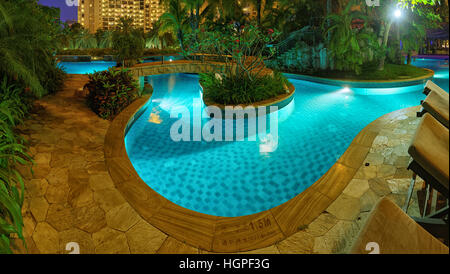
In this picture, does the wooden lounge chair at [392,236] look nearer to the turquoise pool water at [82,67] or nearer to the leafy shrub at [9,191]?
the leafy shrub at [9,191]

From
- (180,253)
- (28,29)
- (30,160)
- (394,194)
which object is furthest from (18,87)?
(394,194)

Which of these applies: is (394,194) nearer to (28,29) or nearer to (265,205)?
(265,205)

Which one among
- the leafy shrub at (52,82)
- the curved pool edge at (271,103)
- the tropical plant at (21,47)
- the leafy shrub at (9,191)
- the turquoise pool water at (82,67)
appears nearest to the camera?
the leafy shrub at (9,191)

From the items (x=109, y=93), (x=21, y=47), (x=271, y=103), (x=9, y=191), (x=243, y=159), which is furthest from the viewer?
(x=271, y=103)

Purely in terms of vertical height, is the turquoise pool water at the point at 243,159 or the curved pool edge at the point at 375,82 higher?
the curved pool edge at the point at 375,82

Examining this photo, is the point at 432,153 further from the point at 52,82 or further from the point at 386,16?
the point at 386,16

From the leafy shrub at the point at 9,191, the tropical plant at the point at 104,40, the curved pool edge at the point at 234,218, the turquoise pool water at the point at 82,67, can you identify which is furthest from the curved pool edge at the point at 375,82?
the tropical plant at the point at 104,40

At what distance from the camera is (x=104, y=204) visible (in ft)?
9.82

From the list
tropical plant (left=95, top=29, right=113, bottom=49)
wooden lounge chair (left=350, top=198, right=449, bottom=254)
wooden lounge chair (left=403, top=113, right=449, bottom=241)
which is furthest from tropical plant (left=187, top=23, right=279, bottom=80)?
tropical plant (left=95, top=29, right=113, bottom=49)

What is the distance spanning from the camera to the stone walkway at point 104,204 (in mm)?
2416

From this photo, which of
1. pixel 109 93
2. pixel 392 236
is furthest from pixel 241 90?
pixel 392 236

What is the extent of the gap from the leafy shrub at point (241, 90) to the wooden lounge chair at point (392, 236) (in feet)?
19.8

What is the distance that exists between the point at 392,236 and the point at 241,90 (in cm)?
642

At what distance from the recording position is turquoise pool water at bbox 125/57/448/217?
3734mm
